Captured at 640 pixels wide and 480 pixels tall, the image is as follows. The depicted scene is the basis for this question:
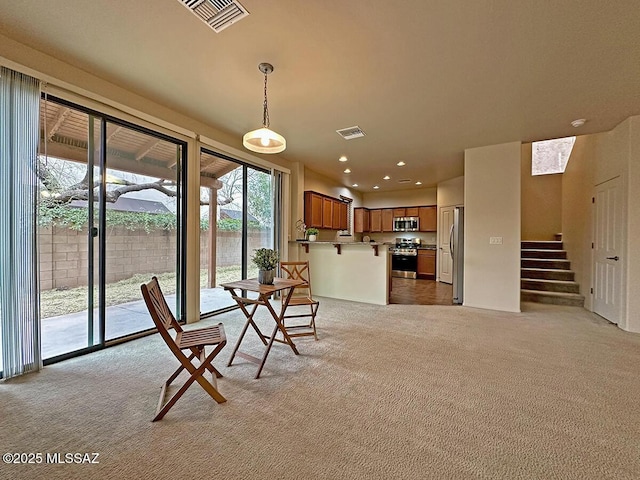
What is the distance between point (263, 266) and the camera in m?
2.87

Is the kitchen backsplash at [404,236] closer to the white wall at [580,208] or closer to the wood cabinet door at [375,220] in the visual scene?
the wood cabinet door at [375,220]

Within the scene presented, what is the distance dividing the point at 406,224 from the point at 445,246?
4.52 feet

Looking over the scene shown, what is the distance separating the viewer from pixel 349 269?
5434 millimetres

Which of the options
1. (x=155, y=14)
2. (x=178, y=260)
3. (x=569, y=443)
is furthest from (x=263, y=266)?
(x=569, y=443)

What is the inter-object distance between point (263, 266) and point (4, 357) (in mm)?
2177

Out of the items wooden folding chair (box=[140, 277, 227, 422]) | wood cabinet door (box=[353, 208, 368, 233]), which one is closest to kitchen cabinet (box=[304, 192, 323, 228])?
wood cabinet door (box=[353, 208, 368, 233])

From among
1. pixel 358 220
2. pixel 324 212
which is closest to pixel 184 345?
pixel 324 212

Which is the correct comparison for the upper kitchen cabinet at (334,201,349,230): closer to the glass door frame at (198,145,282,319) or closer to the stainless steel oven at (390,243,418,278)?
the stainless steel oven at (390,243,418,278)

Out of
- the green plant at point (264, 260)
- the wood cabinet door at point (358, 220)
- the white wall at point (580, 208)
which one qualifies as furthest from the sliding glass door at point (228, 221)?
the white wall at point (580, 208)

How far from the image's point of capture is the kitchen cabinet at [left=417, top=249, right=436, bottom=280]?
8.19 meters

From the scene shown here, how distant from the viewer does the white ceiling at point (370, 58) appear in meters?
2.00

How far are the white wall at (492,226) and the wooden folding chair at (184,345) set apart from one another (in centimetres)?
434

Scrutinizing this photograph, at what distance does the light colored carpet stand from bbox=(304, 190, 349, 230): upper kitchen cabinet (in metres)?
3.71

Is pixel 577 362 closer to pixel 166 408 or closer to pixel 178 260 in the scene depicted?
pixel 166 408
